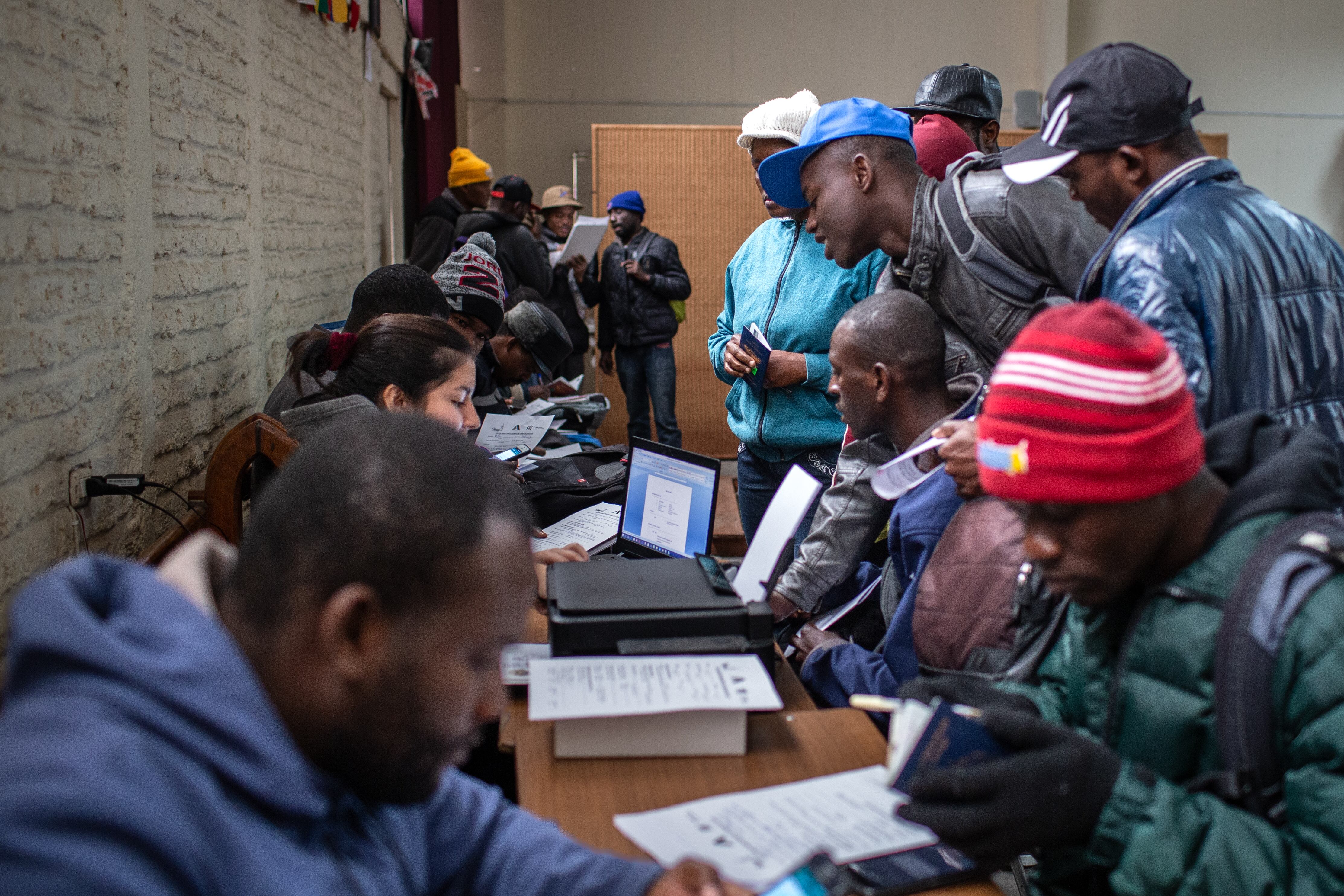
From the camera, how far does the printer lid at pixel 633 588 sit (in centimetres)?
152

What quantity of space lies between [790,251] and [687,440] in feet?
12.6

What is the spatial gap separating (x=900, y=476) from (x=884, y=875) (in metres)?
0.90

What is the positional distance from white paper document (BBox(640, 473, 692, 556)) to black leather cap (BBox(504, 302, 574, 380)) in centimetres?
151

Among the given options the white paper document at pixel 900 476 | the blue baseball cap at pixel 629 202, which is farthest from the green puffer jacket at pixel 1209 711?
the blue baseball cap at pixel 629 202

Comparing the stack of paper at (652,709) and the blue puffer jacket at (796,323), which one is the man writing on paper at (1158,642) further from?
the blue puffer jacket at (796,323)

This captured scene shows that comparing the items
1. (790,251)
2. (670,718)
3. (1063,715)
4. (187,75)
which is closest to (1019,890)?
(1063,715)

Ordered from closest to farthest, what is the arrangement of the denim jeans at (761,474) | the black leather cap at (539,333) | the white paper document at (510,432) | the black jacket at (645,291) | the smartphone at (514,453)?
the denim jeans at (761,474) < the smartphone at (514,453) < the white paper document at (510,432) < the black leather cap at (539,333) < the black jacket at (645,291)

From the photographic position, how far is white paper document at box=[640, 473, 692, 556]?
215 centimetres

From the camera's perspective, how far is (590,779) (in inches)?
52.6

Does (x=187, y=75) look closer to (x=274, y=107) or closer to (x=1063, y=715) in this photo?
(x=274, y=107)

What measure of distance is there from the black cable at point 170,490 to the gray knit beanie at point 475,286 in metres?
1.06

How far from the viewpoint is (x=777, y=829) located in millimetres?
1172

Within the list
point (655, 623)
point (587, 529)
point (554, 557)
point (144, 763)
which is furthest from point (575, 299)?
point (144, 763)

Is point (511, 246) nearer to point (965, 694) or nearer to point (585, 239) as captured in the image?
point (585, 239)
